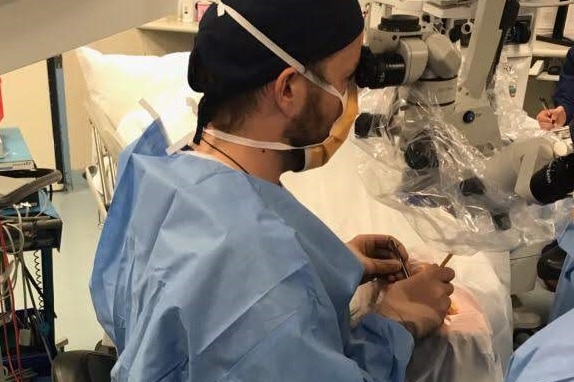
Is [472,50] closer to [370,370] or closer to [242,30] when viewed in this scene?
[242,30]

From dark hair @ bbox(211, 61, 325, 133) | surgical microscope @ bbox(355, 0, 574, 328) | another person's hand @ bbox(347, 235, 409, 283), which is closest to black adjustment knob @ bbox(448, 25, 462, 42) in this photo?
surgical microscope @ bbox(355, 0, 574, 328)

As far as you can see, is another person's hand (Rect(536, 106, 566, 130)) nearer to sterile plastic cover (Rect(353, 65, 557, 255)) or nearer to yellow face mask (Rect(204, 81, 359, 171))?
sterile plastic cover (Rect(353, 65, 557, 255))

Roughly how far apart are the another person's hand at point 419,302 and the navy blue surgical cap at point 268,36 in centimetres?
46

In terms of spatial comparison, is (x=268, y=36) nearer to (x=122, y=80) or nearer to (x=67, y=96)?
(x=122, y=80)

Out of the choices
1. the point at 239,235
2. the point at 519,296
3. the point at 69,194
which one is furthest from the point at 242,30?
the point at 69,194

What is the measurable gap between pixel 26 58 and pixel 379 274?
0.83 metres

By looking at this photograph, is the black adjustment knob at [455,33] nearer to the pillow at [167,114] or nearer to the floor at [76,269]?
the pillow at [167,114]

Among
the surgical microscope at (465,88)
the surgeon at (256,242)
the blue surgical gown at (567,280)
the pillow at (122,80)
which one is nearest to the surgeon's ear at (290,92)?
the surgeon at (256,242)

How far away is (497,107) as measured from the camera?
126 cm

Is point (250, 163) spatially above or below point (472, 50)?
below

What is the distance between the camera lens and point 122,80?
2158 mm

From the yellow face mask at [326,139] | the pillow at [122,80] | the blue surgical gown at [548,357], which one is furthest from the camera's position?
the pillow at [122,80]

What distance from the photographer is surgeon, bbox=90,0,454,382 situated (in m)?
0.94

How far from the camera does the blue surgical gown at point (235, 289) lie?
0.93m
